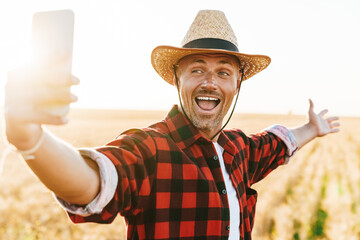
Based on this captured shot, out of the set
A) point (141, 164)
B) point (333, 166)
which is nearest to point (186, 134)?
point (141, 164)

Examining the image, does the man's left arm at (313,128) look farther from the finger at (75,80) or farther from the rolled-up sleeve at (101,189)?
the finger at (75,80)

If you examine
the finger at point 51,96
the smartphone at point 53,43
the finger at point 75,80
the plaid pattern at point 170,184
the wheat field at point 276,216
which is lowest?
the wheat field at point 276,216

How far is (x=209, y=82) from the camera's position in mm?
2041

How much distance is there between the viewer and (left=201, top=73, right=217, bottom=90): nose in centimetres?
204

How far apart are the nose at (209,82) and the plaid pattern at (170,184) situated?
221mm

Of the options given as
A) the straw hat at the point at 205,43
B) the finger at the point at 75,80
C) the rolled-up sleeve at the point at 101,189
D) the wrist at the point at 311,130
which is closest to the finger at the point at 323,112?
the wrist at the point at 311,130

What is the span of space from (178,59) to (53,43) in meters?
1.32

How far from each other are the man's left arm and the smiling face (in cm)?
117

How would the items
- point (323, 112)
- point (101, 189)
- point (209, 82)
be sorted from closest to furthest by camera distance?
point (101, 189) < point (209, 82) < point (323, 112)

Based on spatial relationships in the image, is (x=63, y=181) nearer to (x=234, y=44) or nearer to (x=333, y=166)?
(x=234, y=44)

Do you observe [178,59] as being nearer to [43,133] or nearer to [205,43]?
[205,43]

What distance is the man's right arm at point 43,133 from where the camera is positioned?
96cm

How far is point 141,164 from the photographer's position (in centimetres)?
151

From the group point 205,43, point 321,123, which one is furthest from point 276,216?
point 205,43
